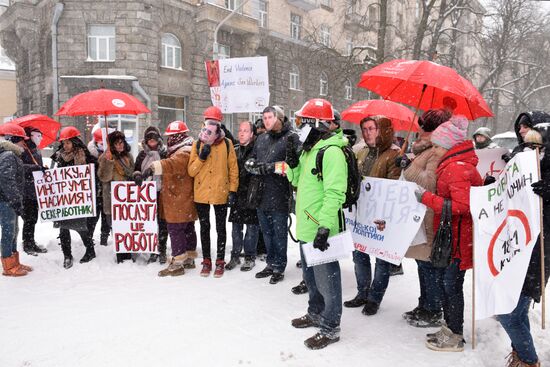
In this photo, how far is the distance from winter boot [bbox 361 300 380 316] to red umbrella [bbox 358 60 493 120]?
2175 mm

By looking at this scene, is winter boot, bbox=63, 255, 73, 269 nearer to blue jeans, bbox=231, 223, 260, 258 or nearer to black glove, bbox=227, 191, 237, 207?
blue jeans, bbox=231, 223, 260, 258

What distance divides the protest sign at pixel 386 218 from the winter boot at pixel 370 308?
2.00 feet

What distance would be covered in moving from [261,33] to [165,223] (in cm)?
1998

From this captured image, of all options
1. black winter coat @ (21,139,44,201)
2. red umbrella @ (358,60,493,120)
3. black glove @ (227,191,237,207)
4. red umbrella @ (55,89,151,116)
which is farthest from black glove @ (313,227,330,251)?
black winter coat @ (21,139,44,201)

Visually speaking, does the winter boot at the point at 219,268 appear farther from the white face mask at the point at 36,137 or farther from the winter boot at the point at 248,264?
the white face mask at the point at 36,137

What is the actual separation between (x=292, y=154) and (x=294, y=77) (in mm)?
23591

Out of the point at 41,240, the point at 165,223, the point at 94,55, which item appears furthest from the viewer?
the point at 94,55

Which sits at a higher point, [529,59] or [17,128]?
[529,59]

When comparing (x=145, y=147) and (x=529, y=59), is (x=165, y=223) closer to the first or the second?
(x=145, y=147)

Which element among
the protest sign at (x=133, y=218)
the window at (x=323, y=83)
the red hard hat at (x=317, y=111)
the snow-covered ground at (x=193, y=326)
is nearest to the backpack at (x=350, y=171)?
the red hard hat at (x=317, y=111)

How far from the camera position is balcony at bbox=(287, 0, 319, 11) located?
85.3ft

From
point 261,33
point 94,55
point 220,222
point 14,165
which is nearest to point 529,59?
point 261,33

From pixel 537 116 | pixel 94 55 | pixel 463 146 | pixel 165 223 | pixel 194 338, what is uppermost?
pixel 94 55

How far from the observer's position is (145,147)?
577 centimetres
